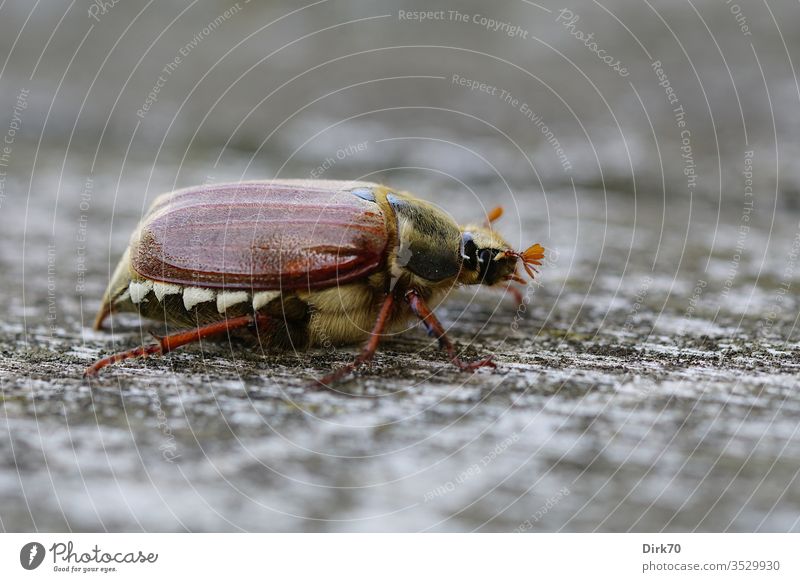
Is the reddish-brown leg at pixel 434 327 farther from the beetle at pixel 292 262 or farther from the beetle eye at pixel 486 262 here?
the beetle eye at pixel 486 262

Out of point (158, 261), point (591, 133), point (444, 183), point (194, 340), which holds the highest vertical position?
point (591, 133)

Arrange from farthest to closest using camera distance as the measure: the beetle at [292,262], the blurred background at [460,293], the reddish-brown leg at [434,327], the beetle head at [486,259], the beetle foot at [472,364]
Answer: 1. the beetle head at [486,259]
2. the beetle at [292,262]
3. the reddish-brown leg at [434,327]
4. the beetle foot at [472,364]
5. the blurred background at [460,293]

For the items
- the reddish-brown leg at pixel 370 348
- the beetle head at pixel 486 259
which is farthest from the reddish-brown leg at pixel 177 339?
the beetle head at pixel 486 259

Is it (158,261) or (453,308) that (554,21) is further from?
(158,261)

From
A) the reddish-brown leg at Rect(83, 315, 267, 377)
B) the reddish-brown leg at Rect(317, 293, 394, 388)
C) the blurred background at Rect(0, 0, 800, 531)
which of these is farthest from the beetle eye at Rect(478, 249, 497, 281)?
the reddish-brown leg at Rect(83, 315, 267, 377)
